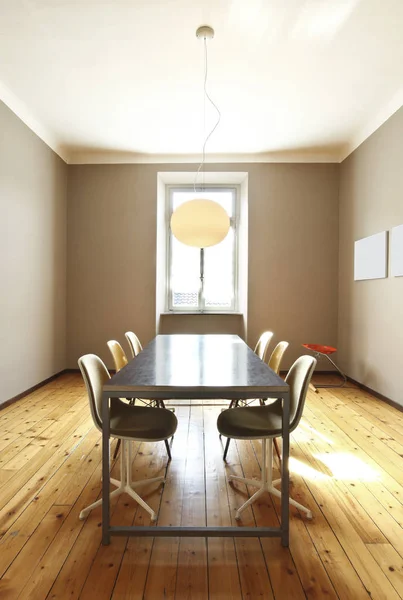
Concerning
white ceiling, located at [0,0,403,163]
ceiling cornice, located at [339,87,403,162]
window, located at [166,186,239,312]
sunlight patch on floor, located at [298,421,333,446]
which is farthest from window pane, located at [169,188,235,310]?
sunlight patch on floor, located at [298,421,333,446]

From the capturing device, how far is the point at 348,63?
3.36 meters

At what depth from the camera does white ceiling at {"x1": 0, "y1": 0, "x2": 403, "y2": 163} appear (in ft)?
9.11

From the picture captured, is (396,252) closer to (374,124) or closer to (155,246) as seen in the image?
(374,124)

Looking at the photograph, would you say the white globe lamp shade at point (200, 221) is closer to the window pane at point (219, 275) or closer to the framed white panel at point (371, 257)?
the framed white panel at point (371, 257)

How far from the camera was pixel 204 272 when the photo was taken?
605 centimetres

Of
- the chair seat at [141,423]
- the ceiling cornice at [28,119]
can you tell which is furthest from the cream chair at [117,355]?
the ceiling cornice at [28,119]

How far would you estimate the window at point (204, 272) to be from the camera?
6.04 m

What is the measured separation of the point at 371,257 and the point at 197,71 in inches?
112

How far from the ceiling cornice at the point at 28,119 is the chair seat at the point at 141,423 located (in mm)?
3424

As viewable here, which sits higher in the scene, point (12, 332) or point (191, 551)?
point (12, 332)

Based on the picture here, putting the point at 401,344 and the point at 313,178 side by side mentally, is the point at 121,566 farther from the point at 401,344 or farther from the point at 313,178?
the point at 313,178

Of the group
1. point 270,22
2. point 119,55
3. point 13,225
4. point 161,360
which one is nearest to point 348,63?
point 270,22

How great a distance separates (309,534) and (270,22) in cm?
346

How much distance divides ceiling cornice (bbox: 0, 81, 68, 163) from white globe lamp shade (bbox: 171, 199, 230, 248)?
96.4 inches
